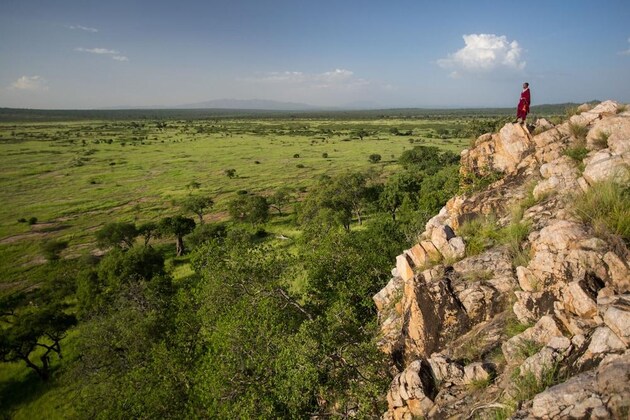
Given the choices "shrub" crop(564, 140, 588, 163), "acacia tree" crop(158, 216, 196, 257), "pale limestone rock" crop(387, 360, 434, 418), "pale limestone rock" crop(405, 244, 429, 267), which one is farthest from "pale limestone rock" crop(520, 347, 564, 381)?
"acacia tree" crop(158, 216, 196, 257)

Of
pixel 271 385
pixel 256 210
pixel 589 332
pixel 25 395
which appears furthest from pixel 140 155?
pixel 589 332

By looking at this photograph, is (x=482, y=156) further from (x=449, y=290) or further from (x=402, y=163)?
(x=402, y=163)

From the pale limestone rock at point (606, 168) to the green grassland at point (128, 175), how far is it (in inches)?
2423

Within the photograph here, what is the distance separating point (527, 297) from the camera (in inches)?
372

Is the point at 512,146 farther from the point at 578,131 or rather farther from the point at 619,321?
the point at 619,321

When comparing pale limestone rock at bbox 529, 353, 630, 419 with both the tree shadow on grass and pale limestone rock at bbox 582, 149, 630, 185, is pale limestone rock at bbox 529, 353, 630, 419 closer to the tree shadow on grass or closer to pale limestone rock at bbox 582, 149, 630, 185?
pale limestone rock at bbox 582, 149, 630, 185

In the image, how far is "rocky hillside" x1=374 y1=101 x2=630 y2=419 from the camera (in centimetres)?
692

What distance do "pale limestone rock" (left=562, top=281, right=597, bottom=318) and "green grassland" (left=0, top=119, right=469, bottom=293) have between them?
60829 millimetres

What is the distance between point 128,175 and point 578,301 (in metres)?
121

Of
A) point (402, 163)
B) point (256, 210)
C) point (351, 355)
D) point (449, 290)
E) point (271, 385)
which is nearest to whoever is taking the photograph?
point (449, 290)

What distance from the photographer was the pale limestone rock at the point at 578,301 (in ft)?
25.8

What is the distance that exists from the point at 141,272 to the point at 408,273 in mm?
39925

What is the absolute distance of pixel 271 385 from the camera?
15.2 m

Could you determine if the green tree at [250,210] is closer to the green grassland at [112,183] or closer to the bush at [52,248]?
the green grassland at [112,183]
